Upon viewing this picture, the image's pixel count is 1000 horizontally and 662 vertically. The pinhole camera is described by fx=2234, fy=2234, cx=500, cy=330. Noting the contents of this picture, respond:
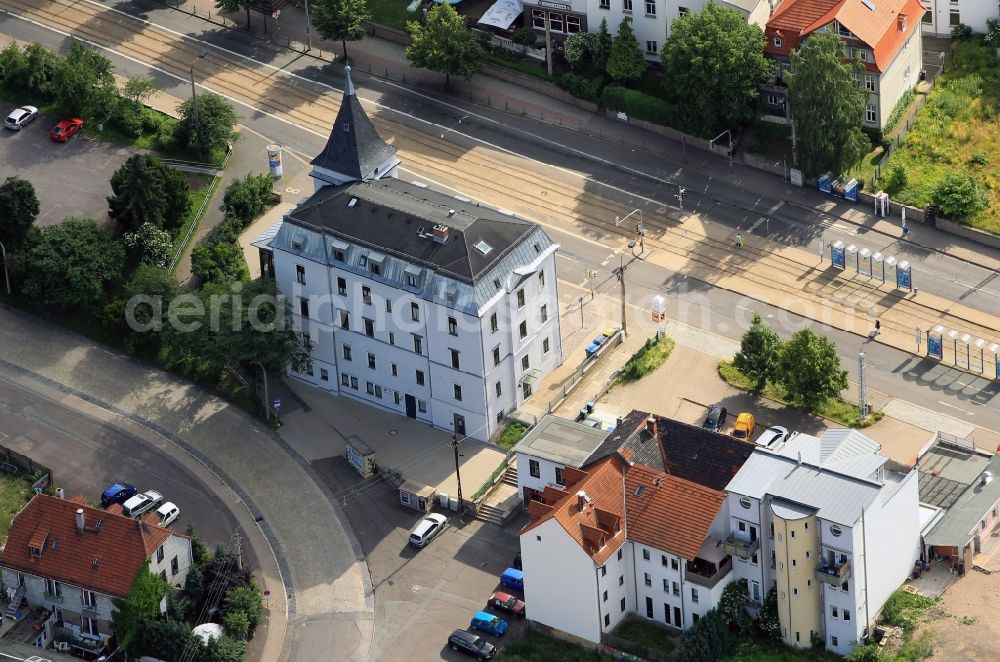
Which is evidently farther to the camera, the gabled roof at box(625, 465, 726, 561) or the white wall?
the white wall

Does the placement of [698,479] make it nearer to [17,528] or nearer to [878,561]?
[878,561]

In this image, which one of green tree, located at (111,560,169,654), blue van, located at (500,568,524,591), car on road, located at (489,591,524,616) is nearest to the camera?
green tree, located at (111,560,169,654)

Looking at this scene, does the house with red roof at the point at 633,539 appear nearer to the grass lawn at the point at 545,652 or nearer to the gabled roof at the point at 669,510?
the gabled roof at the point at 669,510

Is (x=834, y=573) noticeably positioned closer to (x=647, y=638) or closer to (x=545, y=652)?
(x=647, y=638)

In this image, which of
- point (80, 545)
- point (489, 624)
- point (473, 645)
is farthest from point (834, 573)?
point (80, 545)

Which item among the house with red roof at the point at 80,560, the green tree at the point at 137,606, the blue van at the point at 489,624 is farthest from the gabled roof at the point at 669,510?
the green tree at the point at 137,606

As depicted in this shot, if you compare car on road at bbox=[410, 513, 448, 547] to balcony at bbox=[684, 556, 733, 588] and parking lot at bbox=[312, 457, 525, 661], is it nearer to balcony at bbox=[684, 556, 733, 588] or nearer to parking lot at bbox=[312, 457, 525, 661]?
parking lot at bbox=[312, 457, 525, 661]

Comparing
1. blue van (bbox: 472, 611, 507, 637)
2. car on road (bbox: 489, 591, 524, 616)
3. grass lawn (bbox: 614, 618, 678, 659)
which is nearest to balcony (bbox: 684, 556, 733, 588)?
grass lawn (bbox: 614, 618, 678, 659)
